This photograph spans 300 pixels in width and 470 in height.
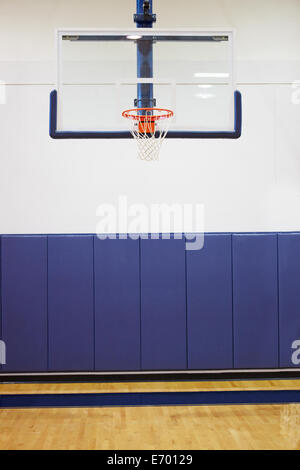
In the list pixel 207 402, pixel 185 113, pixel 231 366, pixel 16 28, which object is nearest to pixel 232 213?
pixel 185 113

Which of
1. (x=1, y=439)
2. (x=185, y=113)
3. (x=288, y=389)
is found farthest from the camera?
(x=185, y=113)

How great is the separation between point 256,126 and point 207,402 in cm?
303

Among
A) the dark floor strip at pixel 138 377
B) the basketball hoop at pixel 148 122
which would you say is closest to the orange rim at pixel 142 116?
the basketball hoop at pixel 148 122

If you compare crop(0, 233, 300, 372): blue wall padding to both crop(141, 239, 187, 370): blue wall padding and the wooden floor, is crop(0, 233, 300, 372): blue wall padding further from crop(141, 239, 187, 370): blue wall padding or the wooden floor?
the wooden floor

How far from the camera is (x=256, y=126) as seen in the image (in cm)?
513

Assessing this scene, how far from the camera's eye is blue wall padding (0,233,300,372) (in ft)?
16.0

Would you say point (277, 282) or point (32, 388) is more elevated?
point (277, 282)

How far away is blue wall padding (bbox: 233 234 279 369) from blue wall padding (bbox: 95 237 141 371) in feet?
3.64

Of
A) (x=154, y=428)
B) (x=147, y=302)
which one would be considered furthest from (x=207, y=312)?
(x=154, y=428)

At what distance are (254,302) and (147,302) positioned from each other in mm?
1180

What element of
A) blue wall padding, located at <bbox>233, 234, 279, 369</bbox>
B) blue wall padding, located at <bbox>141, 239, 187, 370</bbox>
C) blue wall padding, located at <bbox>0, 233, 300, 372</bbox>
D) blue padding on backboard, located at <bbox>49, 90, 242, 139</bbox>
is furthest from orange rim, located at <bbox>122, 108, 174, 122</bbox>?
blue wall padding, located at <bbox>233, 234, 279, 369</bbox>

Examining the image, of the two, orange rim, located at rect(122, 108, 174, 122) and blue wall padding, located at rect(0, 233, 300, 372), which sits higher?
orange rim, located at rect(122, 108, 174, 122)

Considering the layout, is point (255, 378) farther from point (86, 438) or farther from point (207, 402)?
point (86, 438)

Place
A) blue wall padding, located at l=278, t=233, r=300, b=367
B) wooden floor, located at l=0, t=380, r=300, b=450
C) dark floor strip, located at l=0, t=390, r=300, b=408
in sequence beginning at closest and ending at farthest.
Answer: wooden floor, located at l=0, t=380, r=300, b=450 → dark floor strip, located at l=0, t=390, r=300, b=408 → blue wall padding, located at l=278, t=233, r=300, b=367
